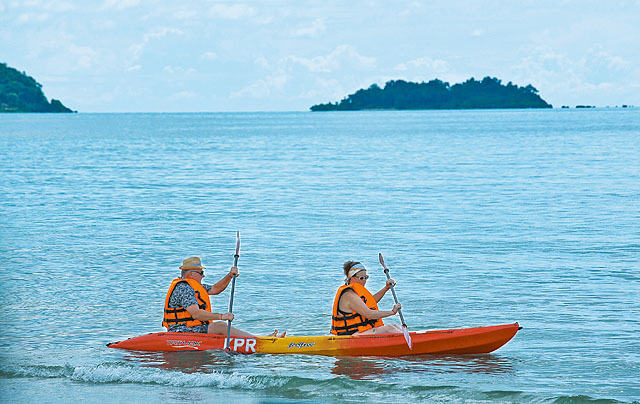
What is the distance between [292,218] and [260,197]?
694cm

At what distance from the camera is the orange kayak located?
1112 cm

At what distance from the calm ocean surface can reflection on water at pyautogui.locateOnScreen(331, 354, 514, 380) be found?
0.04 m

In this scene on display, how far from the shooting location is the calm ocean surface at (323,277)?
33.8ft

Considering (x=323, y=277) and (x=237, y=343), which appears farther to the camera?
(x=323, y=277)

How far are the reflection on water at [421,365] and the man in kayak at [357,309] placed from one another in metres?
0.38

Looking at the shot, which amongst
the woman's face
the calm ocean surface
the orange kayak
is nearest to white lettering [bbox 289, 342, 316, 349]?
the orange kayak

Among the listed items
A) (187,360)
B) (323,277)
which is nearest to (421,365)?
Result: (187,360)

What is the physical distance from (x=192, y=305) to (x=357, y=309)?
82.6 inches

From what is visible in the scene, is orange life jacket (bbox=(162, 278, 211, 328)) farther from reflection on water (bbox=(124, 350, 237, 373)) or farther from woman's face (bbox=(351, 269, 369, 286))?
woman's face (bbox=(351, 269, 369, 286))

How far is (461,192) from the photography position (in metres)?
33.2

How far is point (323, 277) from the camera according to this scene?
56.5 ft

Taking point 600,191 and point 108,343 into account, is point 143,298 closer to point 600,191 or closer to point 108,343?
point 108,343

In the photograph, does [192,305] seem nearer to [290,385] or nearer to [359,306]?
[290,385]

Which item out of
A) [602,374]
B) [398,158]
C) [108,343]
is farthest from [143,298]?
[398,158]
